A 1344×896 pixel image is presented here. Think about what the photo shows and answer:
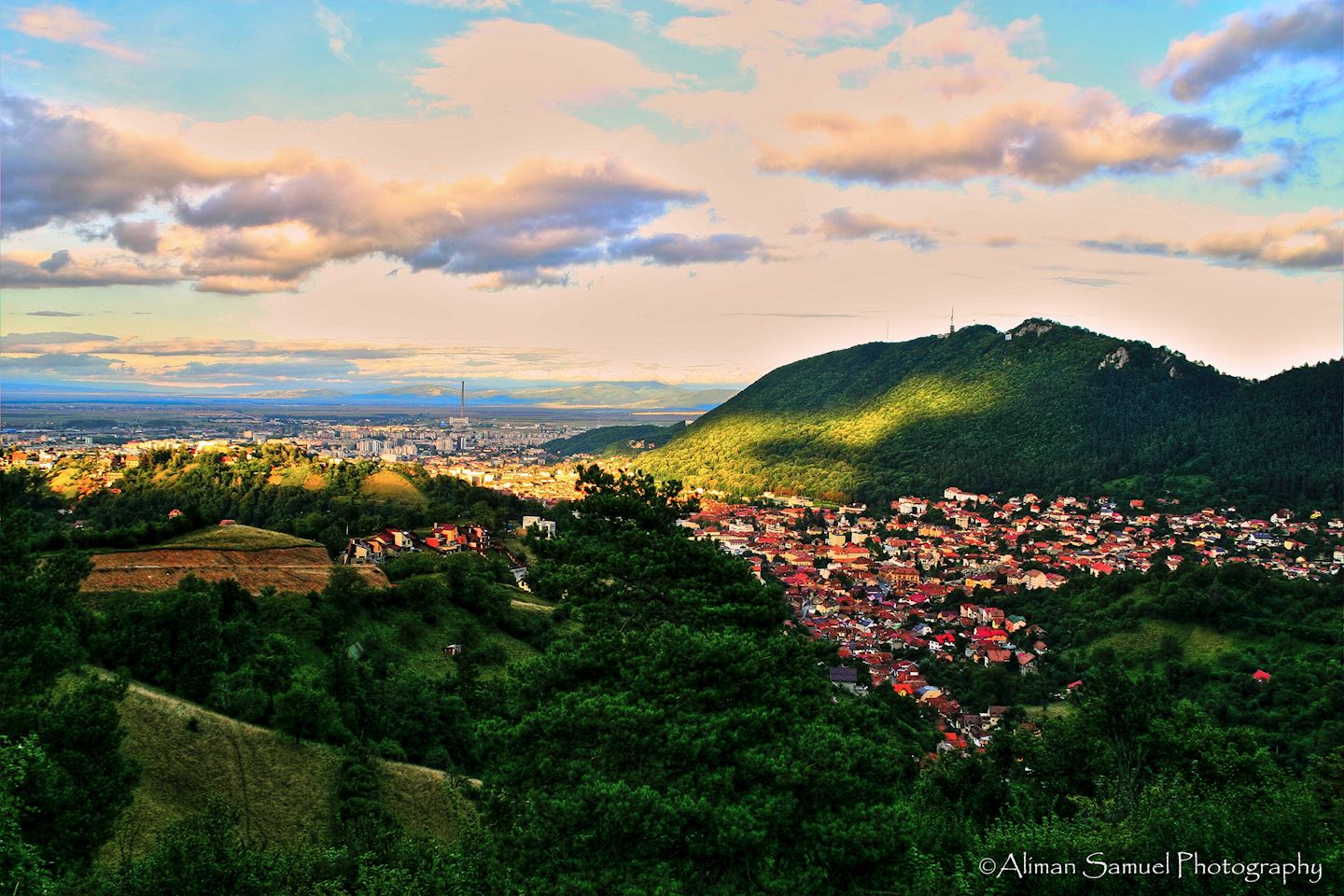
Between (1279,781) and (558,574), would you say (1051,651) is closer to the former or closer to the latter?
(1279,781)

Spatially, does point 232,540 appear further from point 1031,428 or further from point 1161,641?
point 1031,428

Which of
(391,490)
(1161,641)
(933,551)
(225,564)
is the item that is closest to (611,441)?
(933,551)

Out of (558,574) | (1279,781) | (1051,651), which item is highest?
(558,574)

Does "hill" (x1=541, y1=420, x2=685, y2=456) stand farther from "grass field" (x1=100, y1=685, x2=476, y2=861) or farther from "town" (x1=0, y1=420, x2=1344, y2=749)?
"grass field" (x1=100, y1=685, x2=476, y2=861)

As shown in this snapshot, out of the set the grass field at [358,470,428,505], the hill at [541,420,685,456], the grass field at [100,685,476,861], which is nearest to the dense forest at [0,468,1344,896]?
the grass field at [100,685,476,861]

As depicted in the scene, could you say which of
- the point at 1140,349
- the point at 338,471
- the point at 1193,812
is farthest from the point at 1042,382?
the point at 1193,812

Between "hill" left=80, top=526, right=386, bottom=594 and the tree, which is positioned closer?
the tree
